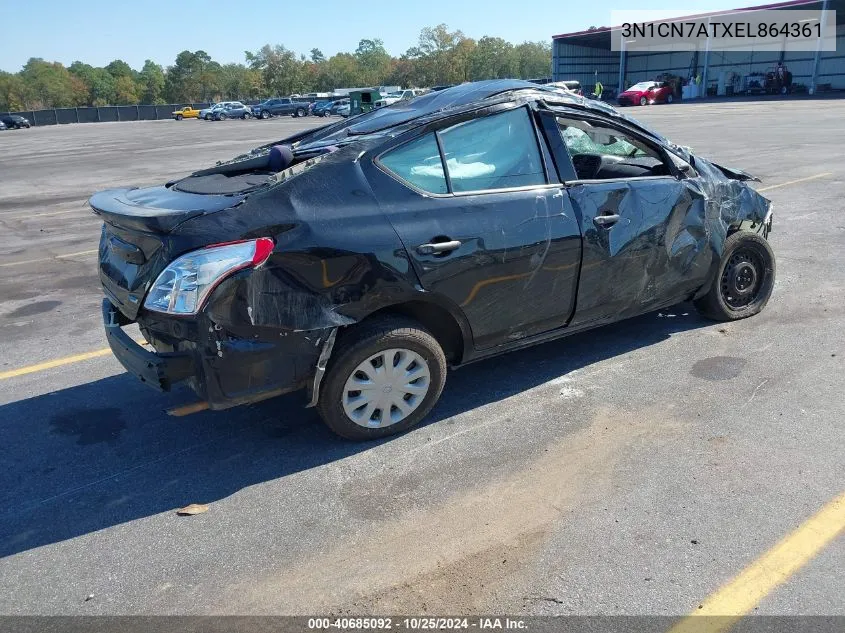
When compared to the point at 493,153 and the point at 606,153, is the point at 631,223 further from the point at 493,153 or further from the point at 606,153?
the point at 606,153

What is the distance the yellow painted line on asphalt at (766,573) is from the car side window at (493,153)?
7.20 ft

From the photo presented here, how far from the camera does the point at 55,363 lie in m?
4.95

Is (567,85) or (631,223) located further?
(567,85)

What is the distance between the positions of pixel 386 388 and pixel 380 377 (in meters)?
0.08

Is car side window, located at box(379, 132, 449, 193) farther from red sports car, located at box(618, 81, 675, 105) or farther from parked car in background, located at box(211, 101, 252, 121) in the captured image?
parked car in background, located at box(211, 101, 252, 121)

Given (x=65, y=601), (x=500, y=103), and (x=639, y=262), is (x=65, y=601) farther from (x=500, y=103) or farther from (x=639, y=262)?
(x=639, y=262)

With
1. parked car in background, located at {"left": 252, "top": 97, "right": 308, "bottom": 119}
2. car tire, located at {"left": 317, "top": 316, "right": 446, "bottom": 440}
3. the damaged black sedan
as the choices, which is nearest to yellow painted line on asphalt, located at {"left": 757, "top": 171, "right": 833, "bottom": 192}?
the damaged black sedan

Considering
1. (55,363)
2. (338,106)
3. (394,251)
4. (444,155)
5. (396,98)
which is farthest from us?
(338,106)

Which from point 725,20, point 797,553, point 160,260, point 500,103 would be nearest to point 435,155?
point 500,103

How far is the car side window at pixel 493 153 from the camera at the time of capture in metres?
3.72

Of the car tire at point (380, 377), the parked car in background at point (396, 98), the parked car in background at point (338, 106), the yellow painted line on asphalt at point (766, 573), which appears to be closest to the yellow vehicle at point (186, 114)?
the parked car in background at point (338, 106)

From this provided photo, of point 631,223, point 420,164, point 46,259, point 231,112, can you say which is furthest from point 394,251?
point 231,112

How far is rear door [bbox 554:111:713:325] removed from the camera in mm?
4066

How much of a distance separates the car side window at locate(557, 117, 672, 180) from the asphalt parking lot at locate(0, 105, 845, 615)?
1.22 metres
